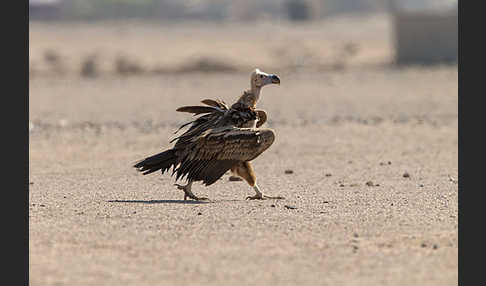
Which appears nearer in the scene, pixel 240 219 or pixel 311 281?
pixel 311 281

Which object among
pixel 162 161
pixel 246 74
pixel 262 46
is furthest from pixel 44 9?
pixel 162 161

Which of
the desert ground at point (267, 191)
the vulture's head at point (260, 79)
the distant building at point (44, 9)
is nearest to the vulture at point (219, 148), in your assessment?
the vulture's head at point (260, 79)

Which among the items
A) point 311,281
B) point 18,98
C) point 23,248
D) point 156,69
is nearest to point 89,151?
point 18,98

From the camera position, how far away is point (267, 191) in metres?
12.8

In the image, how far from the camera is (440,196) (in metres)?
12.1

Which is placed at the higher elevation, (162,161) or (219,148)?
(219,148)

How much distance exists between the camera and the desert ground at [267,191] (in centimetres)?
836

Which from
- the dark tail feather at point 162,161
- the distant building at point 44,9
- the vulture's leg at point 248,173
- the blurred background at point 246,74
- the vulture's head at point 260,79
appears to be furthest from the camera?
the distant building at point 44,9

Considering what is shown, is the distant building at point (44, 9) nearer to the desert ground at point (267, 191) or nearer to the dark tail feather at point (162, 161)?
the desert ground at point (267, 191)

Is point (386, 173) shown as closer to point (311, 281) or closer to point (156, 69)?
point (311, 281)

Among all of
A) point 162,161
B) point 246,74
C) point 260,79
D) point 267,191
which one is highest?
point 246,74

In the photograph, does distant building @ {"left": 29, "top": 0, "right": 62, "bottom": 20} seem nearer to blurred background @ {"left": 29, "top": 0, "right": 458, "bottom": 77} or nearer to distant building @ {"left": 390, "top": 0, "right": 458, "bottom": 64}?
blurred background @ {"left": 29, "top": 0, "right": 458, "bottom": 77}

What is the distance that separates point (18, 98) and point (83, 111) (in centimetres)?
1493

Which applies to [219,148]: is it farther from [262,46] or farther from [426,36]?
[262,46]
